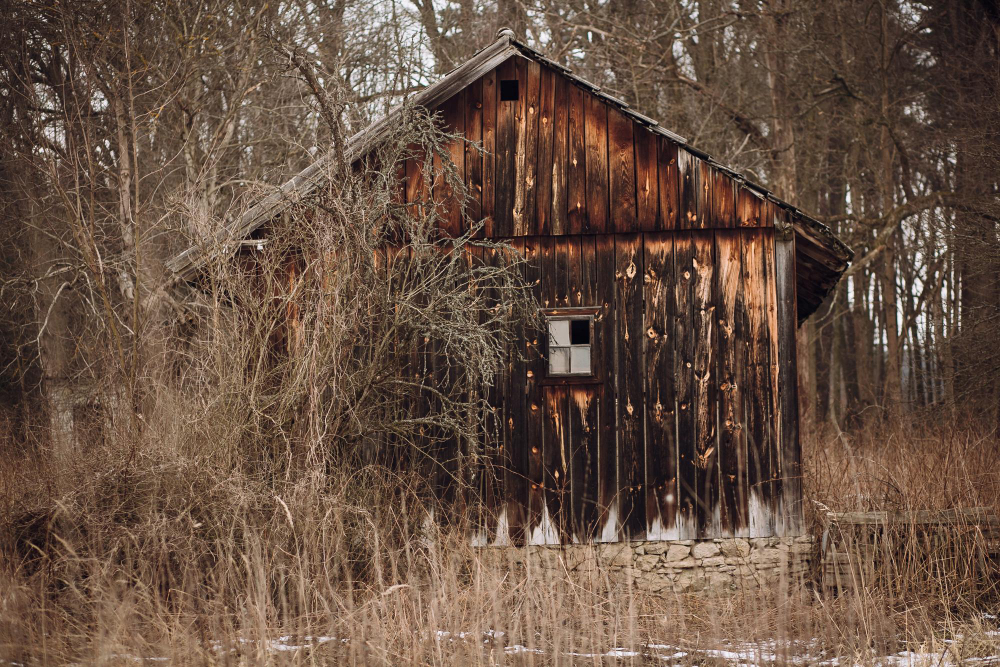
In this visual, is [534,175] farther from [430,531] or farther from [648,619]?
[648,619]

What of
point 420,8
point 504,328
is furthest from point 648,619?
point 420,8

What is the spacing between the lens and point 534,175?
28.6ft

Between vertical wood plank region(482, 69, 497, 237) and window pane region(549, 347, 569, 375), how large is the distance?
1.34m

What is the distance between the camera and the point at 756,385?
8.36 m

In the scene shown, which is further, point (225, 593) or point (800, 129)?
point (800, 129)

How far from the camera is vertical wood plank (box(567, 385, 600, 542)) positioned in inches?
328

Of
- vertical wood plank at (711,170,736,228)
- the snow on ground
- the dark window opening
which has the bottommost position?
the snow on ground

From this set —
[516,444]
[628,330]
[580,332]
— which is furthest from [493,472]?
[628,330]

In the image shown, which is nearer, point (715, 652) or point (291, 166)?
point (715, 652)

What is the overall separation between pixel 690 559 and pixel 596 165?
3.99 metres

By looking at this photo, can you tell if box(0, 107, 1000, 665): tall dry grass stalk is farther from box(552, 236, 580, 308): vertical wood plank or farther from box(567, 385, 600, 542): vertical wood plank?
box(567, 385, 600, 542): vertical wood plank

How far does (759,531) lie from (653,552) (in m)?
1.03

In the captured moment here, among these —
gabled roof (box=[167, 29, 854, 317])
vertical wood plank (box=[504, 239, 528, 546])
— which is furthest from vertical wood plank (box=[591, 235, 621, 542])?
gabled roof (box=[167, 29, 854, 317])

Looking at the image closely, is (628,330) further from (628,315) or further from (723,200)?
(723,200)
